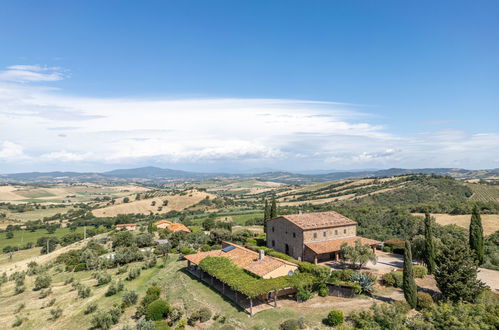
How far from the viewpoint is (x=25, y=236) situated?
328 feet

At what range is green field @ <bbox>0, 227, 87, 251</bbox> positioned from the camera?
91.7m

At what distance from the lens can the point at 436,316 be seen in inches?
912

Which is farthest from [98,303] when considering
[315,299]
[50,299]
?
[315,299]

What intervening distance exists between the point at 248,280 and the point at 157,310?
9511 millimetres

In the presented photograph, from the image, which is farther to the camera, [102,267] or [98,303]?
[102,267]

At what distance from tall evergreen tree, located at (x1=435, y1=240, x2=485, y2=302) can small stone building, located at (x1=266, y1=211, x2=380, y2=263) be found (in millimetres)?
16158

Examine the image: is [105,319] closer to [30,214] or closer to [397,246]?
[397,246]

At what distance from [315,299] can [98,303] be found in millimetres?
25681

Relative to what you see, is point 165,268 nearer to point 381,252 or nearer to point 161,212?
point 381,252

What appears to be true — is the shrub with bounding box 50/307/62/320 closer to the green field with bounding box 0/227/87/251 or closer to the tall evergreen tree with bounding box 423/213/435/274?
the tall evergreen tree with bounding box 423/213/435/274

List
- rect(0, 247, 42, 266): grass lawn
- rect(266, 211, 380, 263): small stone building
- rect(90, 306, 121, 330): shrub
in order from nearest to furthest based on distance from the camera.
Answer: rect(90, 306, 121, 330): shrub, rect(266, 211, 380, 263): small stone building, rect(0, 247, 42, 266): grass lawn

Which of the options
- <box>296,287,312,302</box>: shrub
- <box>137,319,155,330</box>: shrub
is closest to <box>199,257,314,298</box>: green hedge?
<box>296,287,312,302</box>: shrub

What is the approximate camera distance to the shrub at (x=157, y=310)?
100ft

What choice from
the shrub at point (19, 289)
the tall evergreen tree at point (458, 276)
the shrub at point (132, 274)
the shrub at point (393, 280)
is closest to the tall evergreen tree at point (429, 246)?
the shrub at point (393, 280)
